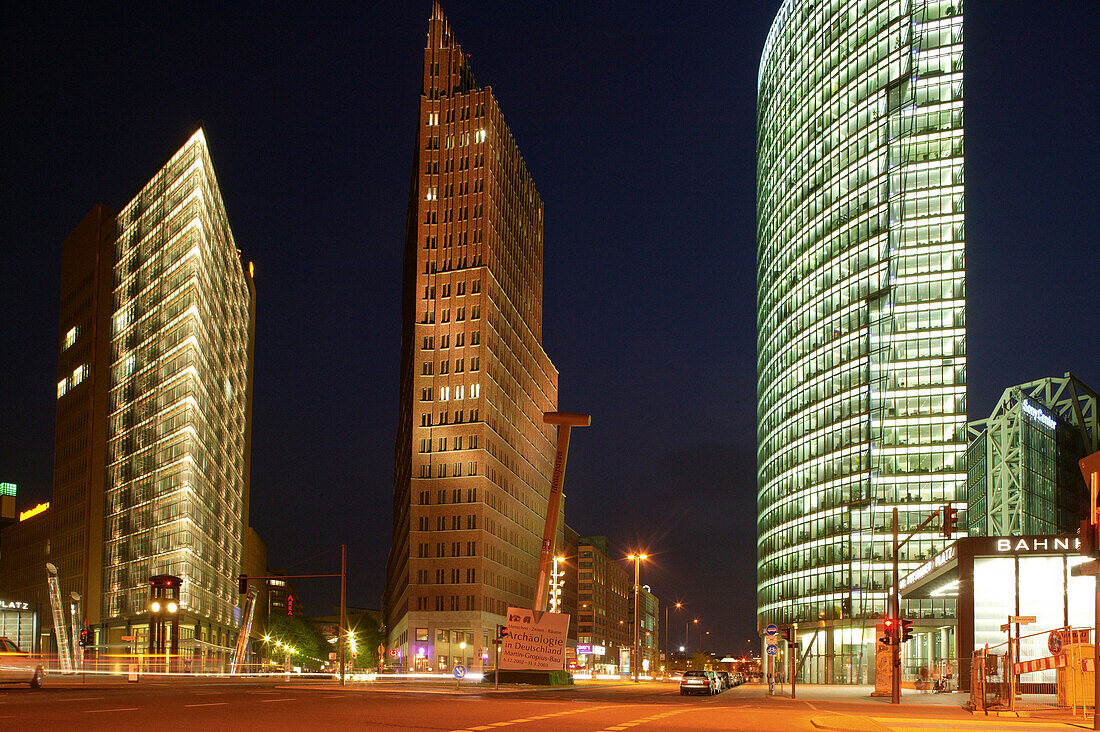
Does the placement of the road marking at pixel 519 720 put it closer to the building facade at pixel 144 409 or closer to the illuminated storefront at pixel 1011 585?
the illuminated storefront at pixel 1011 585

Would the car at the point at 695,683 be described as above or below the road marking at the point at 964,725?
below

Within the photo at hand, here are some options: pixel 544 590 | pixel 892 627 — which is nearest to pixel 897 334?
pixel 544 590

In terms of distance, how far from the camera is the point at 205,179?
11969 cm

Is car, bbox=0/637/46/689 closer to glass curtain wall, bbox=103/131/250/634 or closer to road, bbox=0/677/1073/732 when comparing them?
road, bbox=0/677/1073/732

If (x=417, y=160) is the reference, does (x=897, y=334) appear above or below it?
below

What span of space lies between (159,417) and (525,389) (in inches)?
2082

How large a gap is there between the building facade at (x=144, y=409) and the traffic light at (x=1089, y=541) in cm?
9813

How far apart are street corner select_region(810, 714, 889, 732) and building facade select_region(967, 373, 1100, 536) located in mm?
59607

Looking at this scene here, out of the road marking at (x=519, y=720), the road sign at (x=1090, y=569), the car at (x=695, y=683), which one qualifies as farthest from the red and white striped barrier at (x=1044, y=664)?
the car at (x=695, y=683)

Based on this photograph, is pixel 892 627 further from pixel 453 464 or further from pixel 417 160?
pixel 417 160

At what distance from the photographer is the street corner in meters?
23.8

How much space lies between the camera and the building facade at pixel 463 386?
127688 millimetres

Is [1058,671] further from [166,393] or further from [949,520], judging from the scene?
[166,393]

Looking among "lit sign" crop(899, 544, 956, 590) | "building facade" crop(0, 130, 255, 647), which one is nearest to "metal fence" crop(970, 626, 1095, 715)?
"lit sign" crop(899, 544, 956, 590)
